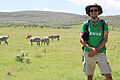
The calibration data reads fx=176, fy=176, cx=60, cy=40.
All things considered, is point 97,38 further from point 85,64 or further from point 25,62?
point 25,62

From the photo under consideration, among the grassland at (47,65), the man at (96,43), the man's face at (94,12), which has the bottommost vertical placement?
the grassland at (47,65)

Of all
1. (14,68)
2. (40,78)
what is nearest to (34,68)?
(14,68)

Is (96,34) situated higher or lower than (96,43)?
higher

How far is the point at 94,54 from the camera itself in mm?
4676

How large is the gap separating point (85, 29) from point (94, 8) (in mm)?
629

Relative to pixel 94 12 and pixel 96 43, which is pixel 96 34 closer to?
pixel 96 43

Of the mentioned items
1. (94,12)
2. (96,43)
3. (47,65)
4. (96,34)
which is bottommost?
(47,65)

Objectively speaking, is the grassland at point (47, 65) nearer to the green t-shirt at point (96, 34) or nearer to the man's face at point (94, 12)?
the green t-shirt at point (96, 34)

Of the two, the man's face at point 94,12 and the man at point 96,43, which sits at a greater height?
the man's face at point 94,12

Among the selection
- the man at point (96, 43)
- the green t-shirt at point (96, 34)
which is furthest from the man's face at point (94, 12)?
the green t-shirt at point (96, 34)

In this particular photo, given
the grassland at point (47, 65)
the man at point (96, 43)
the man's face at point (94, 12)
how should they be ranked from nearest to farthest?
1. the man at point (96, 43)
2. the man's face at point (94, 12)
3. the grassland at point (47, 65)

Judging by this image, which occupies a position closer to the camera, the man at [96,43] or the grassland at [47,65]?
the man at [96,43]

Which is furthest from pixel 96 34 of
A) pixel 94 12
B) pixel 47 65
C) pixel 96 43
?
pixel 47 65

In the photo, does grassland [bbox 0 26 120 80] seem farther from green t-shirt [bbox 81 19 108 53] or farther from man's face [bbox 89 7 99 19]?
man's face [bbox 89 7 99 19]
